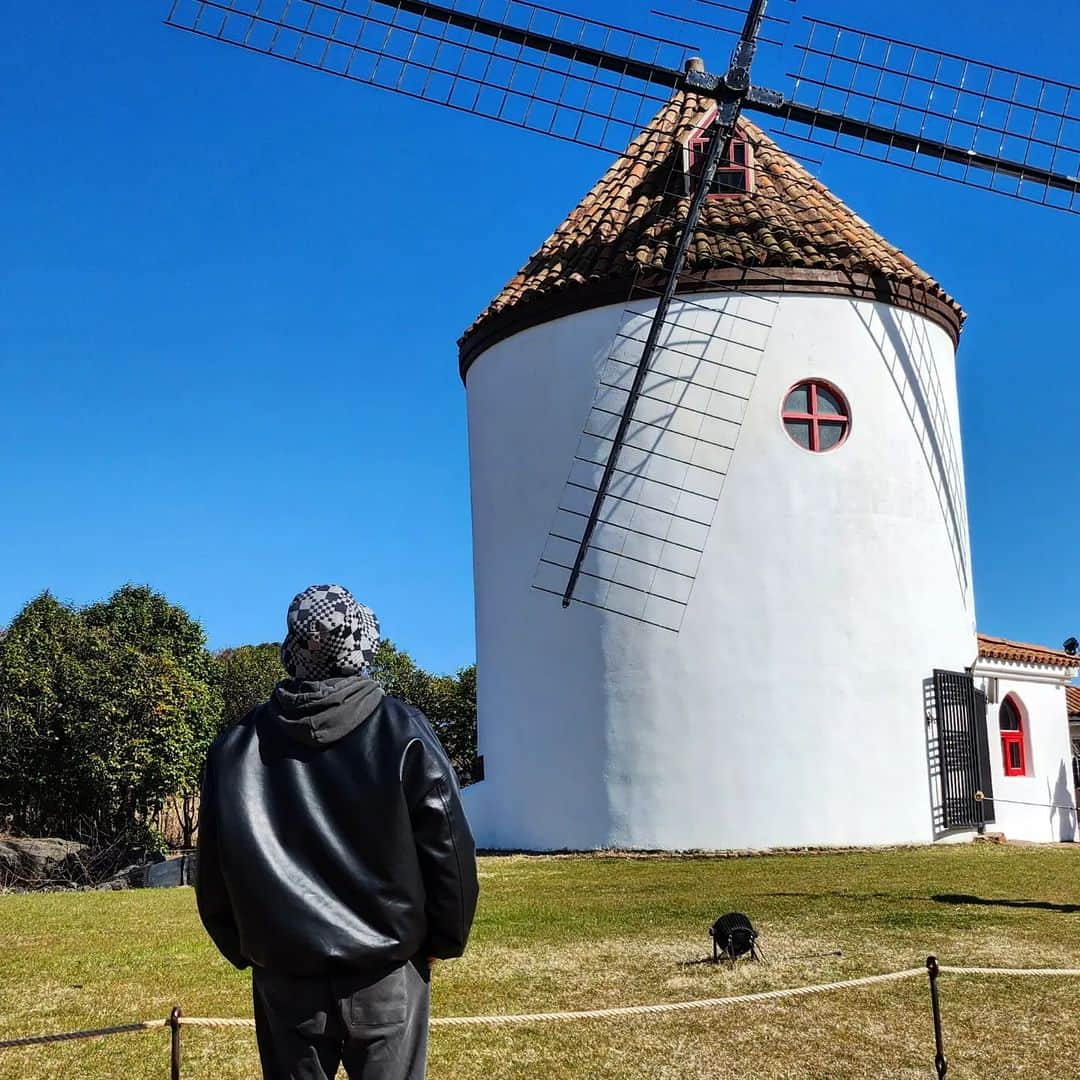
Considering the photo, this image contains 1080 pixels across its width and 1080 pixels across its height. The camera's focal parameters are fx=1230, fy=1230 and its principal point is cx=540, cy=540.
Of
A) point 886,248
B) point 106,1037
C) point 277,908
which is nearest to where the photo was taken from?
point 277,908

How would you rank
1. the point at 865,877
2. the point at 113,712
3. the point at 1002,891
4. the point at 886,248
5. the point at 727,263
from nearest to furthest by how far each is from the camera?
the point at 1002,891 → the point at 865,877 → the point at 727,263 → the point at 886,248 → the point at 113,712

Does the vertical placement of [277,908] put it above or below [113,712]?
below

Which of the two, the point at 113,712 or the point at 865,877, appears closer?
the point at 865,877

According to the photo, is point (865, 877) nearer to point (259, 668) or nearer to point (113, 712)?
point (113, 712)

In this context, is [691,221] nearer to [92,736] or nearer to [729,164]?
[729,164]

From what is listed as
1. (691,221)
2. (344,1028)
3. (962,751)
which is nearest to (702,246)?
(691,221)

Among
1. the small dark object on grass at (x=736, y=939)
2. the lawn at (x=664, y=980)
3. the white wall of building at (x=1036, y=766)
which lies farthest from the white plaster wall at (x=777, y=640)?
the small dark object on grass at (x=736, y=939)

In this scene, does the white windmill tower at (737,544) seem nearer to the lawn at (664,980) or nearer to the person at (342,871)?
the lawn at (664,980)

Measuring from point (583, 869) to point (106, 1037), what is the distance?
298 inches

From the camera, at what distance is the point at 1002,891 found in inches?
404

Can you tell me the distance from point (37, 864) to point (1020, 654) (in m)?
13.7

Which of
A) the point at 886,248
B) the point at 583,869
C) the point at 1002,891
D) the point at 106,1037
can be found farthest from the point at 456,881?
the point at 886,248

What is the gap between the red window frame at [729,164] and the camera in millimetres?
15086

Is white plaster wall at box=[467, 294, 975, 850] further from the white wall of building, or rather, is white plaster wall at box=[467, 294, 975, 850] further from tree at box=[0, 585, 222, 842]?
tree at box=[0, 585, 222, 842]
